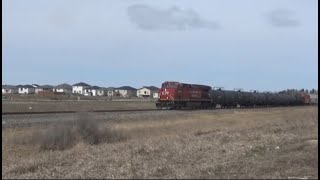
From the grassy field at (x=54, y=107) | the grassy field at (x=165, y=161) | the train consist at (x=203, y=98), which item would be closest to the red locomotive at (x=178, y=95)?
the train consist at (x=203, y=98)

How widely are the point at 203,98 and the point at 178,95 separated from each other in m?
7.37

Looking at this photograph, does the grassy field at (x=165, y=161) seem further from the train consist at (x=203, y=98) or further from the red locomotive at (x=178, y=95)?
the train consist at (x=203, y=98)

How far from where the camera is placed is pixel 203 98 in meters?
62.3

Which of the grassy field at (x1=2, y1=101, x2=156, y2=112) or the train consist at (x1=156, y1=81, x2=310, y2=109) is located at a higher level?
A: the train consist at (x1=156, y1=81, x2=310, y2=109)

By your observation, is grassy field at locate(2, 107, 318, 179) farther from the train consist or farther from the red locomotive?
the train consist

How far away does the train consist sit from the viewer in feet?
182

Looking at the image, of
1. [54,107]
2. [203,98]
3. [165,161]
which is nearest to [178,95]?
[203,98]

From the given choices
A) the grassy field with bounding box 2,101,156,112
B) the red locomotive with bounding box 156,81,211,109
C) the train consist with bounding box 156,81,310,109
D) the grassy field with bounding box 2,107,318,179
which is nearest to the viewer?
the grassy field with bounding box 2,107,318,179

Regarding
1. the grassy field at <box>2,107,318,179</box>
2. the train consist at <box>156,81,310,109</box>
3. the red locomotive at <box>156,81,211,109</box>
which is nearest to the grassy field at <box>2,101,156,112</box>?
the red locomotive at <box>156,81,211,109</box>

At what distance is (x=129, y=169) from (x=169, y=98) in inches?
1709

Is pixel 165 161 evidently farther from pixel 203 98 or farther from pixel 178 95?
pixel 203 98

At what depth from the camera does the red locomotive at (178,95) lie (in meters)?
55.2

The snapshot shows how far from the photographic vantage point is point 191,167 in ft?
39.0

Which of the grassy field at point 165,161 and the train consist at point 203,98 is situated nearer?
the grassy field at point 165,161
